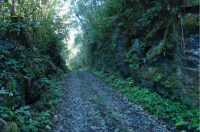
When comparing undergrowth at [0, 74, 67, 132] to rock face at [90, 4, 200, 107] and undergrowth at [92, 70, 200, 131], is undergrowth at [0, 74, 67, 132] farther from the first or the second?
rock face at [90, 4, 200, 107]

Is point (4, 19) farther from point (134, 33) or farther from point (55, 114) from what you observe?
point (134, 33)

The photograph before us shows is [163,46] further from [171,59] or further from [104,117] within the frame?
[104,117]

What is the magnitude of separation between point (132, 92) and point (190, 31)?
14.5 feet

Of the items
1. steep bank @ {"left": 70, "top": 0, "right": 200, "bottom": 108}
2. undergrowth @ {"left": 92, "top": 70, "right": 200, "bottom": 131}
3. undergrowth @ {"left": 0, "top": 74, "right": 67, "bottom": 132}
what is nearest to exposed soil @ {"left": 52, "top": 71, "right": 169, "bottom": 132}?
undergrowth @ {"left": 92, "top": 70, "right": 200, "bottom": 131}

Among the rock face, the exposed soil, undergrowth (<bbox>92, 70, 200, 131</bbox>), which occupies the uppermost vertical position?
the rock face

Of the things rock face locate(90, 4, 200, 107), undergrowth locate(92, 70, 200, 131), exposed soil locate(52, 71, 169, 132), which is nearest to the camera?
undergrowth locate(92, 70, 200, 131)

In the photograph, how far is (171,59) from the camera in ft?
20.4

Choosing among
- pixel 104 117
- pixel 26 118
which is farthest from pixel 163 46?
pixel 26 118

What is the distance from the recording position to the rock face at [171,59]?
499cm

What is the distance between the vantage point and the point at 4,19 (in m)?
5.85

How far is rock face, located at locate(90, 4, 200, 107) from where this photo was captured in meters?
4.99

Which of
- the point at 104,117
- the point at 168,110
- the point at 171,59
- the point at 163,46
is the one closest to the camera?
the point at 168,110

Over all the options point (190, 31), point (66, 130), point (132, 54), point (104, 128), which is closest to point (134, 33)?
point (132, 54)

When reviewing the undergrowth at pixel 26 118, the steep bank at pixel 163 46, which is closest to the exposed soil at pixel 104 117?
the undergrowth at pixel 26 118
